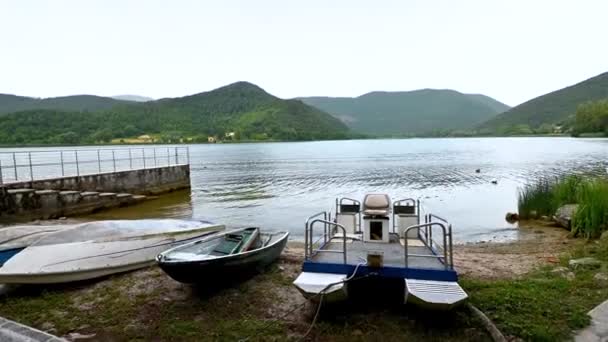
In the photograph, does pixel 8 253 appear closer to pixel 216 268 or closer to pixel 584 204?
pixel 216 268

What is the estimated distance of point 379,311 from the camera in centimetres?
556

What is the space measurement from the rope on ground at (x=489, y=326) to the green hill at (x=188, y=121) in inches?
3806

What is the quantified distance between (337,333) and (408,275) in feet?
3.85

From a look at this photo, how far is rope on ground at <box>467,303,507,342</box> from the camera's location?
187 inches

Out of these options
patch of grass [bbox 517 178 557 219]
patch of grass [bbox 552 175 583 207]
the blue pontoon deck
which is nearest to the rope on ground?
the blue pontoon deck

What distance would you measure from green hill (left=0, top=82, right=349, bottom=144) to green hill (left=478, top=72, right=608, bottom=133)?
7110cm

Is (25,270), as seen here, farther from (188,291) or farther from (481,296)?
(481,296)

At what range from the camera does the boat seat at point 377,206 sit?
712cm

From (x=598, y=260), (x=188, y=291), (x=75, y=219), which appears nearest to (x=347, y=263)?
(x=188, y=291)

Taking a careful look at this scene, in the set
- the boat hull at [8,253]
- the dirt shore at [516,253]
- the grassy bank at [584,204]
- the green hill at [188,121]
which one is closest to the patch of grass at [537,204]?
the grassy bank at [584,204]

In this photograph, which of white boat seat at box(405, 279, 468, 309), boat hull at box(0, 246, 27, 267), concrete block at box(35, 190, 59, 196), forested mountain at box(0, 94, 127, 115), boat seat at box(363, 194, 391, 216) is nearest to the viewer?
white boat seat at box(405, 279, 468, 309)

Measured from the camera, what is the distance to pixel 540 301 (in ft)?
18.5

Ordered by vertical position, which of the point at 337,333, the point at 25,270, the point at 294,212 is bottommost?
the point at 294,212

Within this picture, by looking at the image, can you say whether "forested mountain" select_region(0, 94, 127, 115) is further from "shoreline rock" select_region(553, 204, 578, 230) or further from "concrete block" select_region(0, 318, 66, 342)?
"concrete block" select_region(0, 318, 66, 342)
